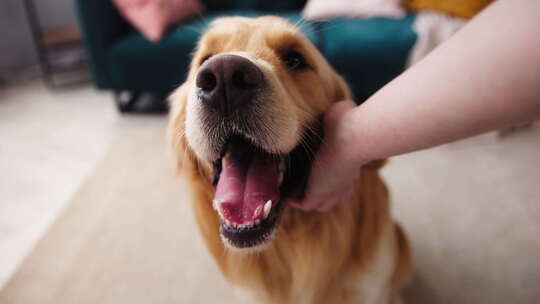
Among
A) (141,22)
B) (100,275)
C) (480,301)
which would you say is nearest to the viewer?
(480,301)

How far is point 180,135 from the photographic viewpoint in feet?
3.19

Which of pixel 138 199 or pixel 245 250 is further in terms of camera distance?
pixel 138 199

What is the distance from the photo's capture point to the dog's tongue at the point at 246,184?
33.4 inches

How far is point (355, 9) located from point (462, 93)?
2.22m

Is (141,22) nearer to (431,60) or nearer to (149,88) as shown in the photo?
(149,88)

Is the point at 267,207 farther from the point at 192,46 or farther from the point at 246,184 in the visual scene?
the point at 192,46

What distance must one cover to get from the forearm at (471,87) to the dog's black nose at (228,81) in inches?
10.5

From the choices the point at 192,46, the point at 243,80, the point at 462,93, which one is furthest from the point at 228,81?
the point at 192,46

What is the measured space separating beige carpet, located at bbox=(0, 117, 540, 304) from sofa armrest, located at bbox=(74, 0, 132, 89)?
100cm

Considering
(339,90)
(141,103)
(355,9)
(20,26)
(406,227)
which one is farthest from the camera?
(20,26)

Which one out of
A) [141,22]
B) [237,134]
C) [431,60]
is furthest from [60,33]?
[431,60]

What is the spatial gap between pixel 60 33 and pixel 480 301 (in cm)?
438

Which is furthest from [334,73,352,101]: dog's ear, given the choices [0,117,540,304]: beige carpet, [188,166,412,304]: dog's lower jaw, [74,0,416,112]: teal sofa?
[74,0,416,112]: teal sofa

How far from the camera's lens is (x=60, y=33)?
3.80m
